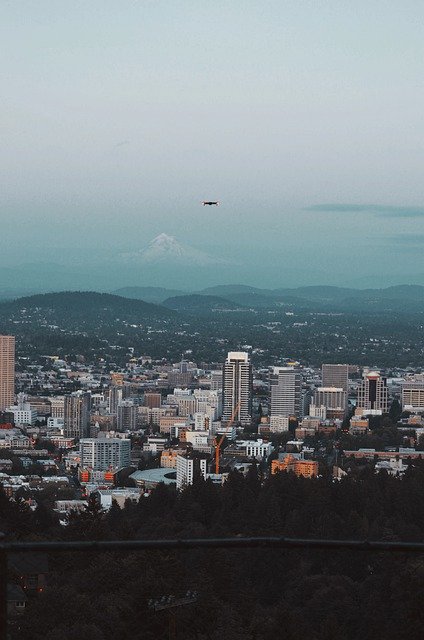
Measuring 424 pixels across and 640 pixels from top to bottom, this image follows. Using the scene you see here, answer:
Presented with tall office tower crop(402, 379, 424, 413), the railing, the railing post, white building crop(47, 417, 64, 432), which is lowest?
white building crop(47, 417, 64, 432)

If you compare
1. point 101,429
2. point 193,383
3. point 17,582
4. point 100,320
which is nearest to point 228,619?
point 17,582

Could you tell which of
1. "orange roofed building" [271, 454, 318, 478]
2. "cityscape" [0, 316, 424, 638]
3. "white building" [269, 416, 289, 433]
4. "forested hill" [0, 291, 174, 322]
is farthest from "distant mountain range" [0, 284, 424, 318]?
"orange roofed building" [271, 454, 318, 478]

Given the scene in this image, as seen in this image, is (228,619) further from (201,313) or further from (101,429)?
(201,313)

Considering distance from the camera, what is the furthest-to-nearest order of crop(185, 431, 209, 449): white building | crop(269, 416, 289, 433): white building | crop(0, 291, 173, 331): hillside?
crop(0, 291, 173, 331): hillside → crop(269, 416, 289, 433): white building → crop(185, 431, 209, 449): white building

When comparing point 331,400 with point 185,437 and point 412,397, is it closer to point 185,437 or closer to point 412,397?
point 412,397

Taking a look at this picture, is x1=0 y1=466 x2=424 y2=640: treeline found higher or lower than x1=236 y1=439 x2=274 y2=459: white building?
higher

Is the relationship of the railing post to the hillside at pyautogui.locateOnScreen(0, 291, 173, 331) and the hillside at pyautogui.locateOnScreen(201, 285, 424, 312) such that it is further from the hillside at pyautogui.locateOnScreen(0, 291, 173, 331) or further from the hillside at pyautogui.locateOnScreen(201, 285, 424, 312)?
the hillside at pyautogui.locateOnScreen(201, 285, 424, 312)

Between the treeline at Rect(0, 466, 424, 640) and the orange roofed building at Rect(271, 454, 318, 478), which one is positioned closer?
the treeline at Rect(0, 466, 424, 640)
